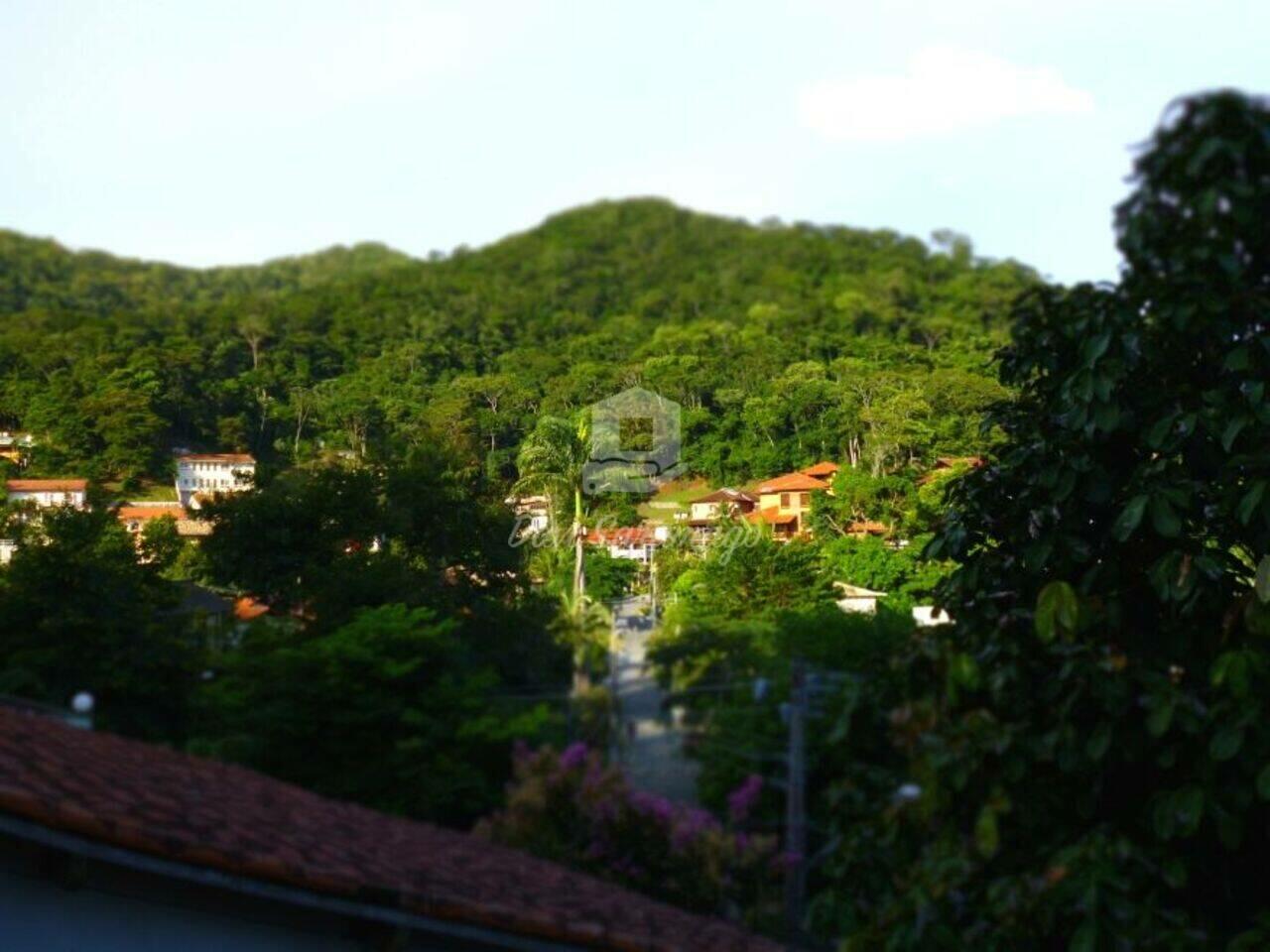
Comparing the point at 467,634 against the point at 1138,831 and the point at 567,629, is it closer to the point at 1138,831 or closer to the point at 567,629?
the point at 567,629

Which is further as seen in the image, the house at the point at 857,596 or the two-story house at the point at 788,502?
the two-story house at the point at 788,502

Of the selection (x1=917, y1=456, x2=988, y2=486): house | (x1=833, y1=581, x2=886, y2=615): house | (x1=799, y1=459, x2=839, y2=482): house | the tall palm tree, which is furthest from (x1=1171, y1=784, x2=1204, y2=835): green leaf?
(x1=917, y1=456, x2=988, y2=486): house

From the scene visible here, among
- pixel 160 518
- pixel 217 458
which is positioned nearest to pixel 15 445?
pixel 217 458

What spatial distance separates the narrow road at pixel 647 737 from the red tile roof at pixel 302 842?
0.39 metres

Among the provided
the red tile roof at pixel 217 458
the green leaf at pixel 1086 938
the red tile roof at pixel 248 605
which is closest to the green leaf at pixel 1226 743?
the green leaf at pixel 1086 938

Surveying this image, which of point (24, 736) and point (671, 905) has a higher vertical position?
point (24, 736)

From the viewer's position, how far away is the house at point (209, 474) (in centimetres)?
1609

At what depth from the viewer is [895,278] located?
103ft

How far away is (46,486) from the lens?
20.9 meters

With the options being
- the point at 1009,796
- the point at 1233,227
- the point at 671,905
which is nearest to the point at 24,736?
the point at 671,905

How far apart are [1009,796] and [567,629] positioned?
1682mm

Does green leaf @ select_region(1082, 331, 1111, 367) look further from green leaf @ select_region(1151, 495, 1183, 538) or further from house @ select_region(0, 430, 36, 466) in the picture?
house @ select_region(0, 430, 36, 466)

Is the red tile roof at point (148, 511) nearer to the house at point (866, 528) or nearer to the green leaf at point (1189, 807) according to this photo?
the house at point (866, 528)

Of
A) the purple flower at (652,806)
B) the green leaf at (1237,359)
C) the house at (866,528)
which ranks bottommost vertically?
the house at (866,528)
